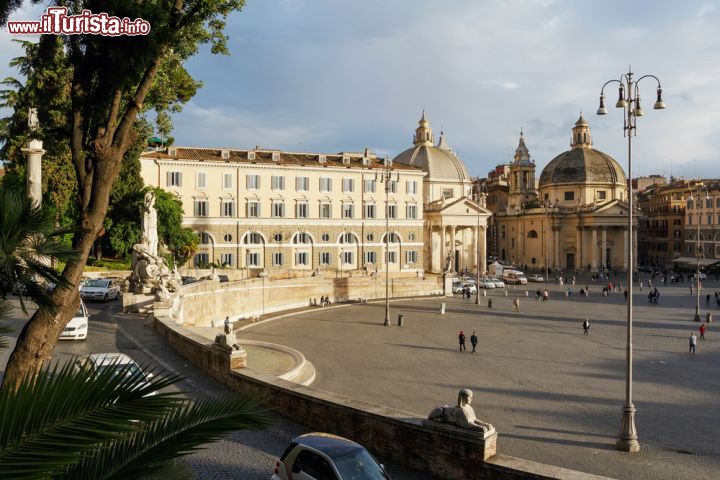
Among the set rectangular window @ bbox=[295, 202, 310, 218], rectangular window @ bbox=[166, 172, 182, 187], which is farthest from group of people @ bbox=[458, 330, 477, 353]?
rectangular window @ bbox=[166, 172, 182, 187]

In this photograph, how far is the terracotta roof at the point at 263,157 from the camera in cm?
5028

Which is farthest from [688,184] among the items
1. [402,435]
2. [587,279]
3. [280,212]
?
[402,435]

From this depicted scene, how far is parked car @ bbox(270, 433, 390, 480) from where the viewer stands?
719 cm

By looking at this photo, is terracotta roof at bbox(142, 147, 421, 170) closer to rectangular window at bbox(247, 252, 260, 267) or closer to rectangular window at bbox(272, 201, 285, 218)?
rectangular window at bbox(272, 201, 285, 218)

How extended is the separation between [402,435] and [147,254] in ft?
58.8

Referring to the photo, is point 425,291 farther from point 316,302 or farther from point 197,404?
point 197,404

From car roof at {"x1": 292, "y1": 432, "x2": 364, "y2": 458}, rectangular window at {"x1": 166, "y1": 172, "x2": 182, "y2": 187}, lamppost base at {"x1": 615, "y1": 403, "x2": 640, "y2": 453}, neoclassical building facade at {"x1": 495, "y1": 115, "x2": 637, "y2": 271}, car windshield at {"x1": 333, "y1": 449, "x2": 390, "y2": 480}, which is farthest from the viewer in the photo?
neoclassical building facade at {"x1": 495, "y1": 115, "x2": 637, "y2": 271}

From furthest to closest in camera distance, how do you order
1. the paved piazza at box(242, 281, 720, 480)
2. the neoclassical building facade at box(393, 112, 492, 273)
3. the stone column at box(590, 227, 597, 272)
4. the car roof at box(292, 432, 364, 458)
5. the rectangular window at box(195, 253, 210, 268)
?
1. the stone column at box(590, 227, 597, 272)
2. the neoclassical building facade at box(393, 112, 492, 273)
3. the rectangular window at box(195, 253, 210, 268)
4. the paved piazza at box(242, 281, 720, 480)
5. the car roof at box(292, 432, 364, 458)

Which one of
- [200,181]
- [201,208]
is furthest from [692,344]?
[200,181]

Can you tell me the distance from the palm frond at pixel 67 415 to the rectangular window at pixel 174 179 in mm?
48939

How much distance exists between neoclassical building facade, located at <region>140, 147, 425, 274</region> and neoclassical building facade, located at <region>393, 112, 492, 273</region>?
7.97m

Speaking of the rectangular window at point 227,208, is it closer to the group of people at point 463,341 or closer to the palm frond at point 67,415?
the group of people at point 463,341

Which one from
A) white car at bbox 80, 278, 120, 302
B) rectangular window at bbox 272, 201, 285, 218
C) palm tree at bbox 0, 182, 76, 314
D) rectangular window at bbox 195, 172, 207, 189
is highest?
rectangular window at bbox 195, 172, 207, 189

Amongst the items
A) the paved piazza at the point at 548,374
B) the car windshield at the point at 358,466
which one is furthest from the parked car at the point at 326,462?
the paved piazza at the point at 548,374
